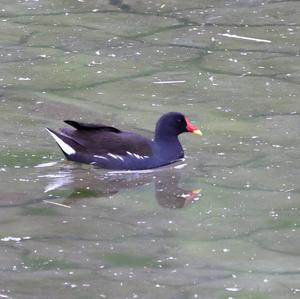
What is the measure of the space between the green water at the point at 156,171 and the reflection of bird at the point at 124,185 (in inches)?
0.5

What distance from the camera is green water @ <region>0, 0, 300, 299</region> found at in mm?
5609

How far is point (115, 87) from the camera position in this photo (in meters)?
9.11

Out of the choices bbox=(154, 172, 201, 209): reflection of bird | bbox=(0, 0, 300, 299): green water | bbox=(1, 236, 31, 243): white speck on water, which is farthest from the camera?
bbox=(154, 172, 201, 209): reflection of bird

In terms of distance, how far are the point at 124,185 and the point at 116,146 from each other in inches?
16.1

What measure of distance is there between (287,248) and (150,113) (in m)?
2.69

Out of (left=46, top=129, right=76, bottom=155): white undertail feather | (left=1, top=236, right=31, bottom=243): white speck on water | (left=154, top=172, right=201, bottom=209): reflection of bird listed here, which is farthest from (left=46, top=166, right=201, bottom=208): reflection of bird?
(left=1, top=236, right=31, bottom=243): white speck on water

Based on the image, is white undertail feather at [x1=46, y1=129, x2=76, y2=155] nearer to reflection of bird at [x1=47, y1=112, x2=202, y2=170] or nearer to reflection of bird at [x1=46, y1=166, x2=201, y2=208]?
reflection of bird at [x1=47, y1=112, x2=202, y2=170]

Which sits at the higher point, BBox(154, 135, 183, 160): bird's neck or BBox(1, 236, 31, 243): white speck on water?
BBox(1, 236, 31, 243): white speck on water

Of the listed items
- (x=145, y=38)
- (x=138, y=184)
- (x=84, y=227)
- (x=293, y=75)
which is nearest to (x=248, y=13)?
(x=145, y=38)

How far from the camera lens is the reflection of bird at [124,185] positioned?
6.79m

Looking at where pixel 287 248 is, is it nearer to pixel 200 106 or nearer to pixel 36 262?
pixel 36 262

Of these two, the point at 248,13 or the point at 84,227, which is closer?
the point at 84,227

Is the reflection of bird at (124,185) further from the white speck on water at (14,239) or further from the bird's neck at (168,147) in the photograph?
the white speck on water at (14,239)

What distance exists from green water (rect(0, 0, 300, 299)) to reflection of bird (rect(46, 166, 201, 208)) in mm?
12
